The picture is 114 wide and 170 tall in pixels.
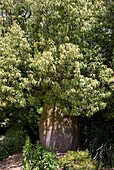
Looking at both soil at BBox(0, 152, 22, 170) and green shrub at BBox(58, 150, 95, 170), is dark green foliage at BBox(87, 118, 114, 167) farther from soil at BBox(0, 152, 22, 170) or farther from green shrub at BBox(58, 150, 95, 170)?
soil at BBox(0, 152, 22, 170)

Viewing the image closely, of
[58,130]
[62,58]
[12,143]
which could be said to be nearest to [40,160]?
[58,130]

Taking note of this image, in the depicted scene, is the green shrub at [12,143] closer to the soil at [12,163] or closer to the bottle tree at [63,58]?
the soil at [12,163]

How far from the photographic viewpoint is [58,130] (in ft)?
A: 33.0

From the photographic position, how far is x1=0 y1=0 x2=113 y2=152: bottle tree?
8383mm

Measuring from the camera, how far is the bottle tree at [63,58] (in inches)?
330

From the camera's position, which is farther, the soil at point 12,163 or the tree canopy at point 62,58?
the soil at point 12,163

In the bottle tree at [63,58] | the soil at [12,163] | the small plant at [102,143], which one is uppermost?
the bottle tree at [63,58]

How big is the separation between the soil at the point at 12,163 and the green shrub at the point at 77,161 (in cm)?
152

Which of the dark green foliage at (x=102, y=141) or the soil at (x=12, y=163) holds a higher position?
the dark green foliage at (x=102, y=141)

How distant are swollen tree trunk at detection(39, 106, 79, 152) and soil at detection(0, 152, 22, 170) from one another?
1.01 m

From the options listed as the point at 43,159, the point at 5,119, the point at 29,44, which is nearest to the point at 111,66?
the point at 29,44

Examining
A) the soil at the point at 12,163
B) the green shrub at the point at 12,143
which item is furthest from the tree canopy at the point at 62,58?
the green shrub at the point at 12,143

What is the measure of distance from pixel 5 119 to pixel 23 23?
4.20m

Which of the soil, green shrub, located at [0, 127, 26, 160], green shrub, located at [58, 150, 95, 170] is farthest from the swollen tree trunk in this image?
green shrub, located at [0, 127, 26, 160]
